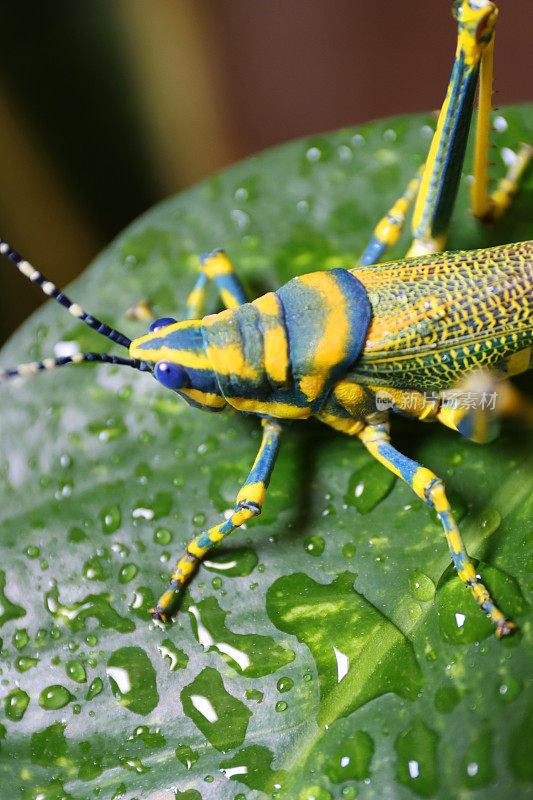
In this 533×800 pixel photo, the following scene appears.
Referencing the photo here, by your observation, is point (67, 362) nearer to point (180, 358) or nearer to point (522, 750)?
point (180, 358)

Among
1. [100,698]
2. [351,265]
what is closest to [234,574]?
[100,698]

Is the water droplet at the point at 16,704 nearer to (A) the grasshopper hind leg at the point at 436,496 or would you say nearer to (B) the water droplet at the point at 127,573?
(B) the water droplet at the point at 127,573

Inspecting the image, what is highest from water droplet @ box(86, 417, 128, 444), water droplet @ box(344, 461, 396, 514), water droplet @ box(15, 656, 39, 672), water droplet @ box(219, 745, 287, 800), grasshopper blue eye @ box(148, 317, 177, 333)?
grasshopper blue eye @ box(148, 317, 177, 333)

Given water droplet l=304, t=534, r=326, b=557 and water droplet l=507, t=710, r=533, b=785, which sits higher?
water droplet l=304, t=534, r=326, b=557

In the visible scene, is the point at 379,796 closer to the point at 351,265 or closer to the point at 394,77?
the point at 351,265

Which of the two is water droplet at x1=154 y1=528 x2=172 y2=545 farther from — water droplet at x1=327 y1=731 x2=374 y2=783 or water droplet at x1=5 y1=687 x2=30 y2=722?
water droplet at x1=327 y1=731 x2=374 y2=783

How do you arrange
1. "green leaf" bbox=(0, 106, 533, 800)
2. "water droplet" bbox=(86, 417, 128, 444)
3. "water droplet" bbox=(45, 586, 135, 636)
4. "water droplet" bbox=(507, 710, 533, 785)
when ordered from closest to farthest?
"water droplet" bbox=(507, 710, 533, 785) → "green leaf" bbox=(0, 106, 533, 800) → "water droplet" bbox=(45, 586, 135, 636) → "water droplet" bbox=(86, 417, 128, 444)

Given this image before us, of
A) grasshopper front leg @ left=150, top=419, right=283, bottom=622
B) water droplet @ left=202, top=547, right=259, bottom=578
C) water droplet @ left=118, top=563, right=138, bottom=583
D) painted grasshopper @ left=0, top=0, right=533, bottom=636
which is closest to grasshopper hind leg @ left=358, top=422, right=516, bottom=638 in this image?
painted grasshopper @ left=0, top=0, right=533, bottom=636
